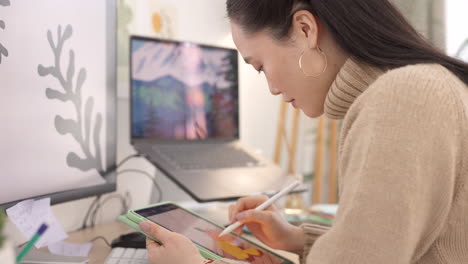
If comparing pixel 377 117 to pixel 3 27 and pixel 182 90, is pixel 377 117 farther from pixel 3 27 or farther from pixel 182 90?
pixel 182 90

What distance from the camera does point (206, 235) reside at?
757mm

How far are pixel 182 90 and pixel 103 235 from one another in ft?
1.52

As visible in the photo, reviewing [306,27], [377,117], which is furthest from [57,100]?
[377,117]

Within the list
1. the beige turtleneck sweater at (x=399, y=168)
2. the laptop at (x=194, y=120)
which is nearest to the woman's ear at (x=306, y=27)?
the beige turtleneck sweater at (x=399, y=168)

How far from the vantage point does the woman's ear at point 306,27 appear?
651 millimetres

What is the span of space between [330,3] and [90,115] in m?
0.51

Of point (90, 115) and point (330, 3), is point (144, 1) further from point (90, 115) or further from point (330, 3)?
point (330, 3)

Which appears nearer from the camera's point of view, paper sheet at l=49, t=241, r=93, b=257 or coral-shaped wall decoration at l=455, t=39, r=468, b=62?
paper sheet at l=49, t=241, r=93, b=257

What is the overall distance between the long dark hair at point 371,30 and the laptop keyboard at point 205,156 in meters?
0.54

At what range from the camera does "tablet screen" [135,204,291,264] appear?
2.32 feet

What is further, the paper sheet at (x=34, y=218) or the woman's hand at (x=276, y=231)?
the woman's hand at (x=276, y=231)

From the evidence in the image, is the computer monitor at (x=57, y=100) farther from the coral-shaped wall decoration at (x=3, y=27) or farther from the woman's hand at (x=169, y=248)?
the woman's hand at (x=169, y=248)

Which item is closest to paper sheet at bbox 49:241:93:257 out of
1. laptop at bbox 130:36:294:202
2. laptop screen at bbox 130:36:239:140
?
laptop at bbox 130:36:294:202

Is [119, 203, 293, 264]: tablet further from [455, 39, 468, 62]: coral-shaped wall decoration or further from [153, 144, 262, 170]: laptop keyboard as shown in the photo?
[455, 39, 468, 62]: coral-shaped wall decoration
